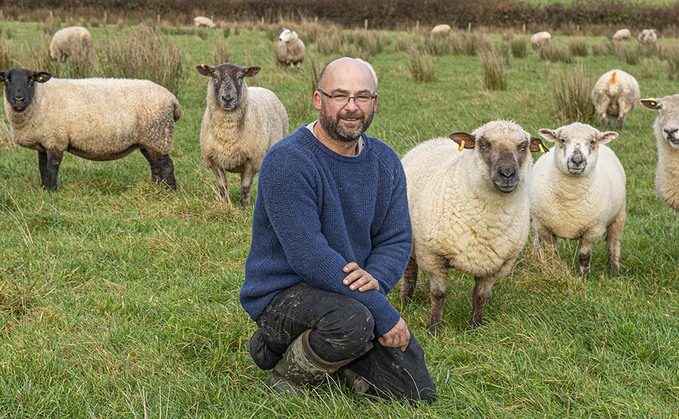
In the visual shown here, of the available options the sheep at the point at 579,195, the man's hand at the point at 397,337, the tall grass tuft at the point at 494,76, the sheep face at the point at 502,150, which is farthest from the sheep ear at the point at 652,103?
the tall grass tuft at the point at 494,76

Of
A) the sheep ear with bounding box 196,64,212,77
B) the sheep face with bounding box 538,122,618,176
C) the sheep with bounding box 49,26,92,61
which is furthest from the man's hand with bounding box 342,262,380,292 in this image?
the sheep with bounding box 49,26,92,61

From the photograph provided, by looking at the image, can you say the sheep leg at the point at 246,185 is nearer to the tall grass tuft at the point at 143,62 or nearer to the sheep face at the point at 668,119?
the sheep face at the point at 668,119

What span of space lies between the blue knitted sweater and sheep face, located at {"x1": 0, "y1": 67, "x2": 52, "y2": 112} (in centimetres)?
437

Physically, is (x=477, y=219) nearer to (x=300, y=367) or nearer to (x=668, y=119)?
(x=300, y=367)

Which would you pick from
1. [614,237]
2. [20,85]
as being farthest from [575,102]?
[20,85]

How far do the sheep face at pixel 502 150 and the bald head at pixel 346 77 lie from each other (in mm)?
1117

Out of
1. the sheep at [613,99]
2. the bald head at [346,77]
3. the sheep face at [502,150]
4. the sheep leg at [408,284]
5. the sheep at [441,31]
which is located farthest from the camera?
the sheep at [441,31]

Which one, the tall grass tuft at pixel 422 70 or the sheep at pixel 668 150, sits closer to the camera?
the sheep at pixel 668 150

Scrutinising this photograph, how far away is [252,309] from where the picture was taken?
10.4 ft

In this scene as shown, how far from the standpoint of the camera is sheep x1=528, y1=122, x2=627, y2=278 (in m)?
5.01

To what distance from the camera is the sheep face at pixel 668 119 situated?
17.8 ft

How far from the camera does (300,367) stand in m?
2.99

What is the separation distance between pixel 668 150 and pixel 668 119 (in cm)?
23

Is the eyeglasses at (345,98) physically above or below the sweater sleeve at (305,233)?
above
